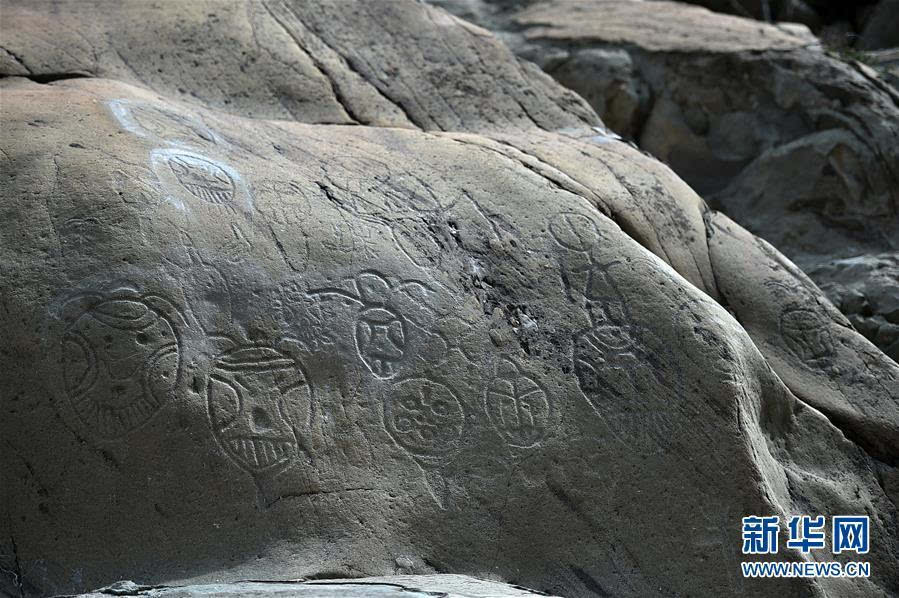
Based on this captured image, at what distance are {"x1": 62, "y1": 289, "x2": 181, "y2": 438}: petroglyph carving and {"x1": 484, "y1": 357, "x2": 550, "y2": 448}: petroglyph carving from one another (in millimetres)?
953

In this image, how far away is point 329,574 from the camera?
8.92 feet

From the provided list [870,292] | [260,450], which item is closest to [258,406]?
[260,450]

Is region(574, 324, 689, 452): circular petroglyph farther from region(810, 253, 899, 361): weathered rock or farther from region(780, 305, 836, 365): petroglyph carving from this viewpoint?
region(810, 253, 899, 361): weathered rock

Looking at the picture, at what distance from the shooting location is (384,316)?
3152 mm

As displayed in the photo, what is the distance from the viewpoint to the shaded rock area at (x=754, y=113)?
5648mm

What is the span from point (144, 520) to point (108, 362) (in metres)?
0.44

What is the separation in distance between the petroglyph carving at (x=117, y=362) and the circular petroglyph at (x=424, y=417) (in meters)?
0.64

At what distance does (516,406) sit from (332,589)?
92cm

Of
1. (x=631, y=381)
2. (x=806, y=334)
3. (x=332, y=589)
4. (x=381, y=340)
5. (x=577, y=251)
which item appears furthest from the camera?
(x=806, y=334)

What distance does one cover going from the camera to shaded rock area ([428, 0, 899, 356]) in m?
5.65

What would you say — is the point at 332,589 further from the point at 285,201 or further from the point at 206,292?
the point at 285,201

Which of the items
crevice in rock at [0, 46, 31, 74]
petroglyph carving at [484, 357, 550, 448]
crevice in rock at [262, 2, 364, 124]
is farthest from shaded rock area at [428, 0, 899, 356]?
crevice in rock at [0, 46, 31, 74]

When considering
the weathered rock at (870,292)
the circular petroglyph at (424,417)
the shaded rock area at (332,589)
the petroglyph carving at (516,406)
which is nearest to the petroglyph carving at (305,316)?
the circular petroglyph at (424,417)

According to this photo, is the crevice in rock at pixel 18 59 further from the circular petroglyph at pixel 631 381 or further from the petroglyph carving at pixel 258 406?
the circular petroglyph at pixel 631 381
